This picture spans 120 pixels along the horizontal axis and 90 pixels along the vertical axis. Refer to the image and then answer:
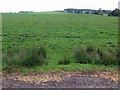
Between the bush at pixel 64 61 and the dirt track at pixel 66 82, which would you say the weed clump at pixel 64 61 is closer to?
the bush at pixel 64 61

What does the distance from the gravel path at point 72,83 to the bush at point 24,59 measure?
2.07 metres

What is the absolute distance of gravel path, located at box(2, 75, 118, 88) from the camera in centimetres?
972

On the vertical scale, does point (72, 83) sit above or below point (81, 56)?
below

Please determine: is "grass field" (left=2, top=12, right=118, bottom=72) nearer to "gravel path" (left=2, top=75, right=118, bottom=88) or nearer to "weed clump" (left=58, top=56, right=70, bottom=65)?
"weed clump" (left=58, top=56, right=70, bottom=65)

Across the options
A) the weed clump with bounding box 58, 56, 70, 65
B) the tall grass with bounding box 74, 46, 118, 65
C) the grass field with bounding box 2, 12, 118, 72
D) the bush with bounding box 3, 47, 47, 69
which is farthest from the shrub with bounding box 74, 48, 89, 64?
the bush with bounding box 3, 47, 47, 69

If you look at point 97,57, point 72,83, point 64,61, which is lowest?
point 72,83

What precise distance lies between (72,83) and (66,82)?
0.62 feet

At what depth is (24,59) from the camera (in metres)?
12.6

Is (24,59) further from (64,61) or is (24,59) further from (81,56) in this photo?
(81,56)

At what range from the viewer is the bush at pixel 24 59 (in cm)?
1247

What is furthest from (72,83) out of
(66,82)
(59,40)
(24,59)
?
(59,40)

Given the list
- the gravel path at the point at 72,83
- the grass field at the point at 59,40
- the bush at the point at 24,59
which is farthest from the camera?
the grass field at the point at 59,40

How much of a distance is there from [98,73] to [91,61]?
179 cm

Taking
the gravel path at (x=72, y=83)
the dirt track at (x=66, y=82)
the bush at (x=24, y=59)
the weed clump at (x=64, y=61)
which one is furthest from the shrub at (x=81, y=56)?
the gravel path at (x=72, y=83)
